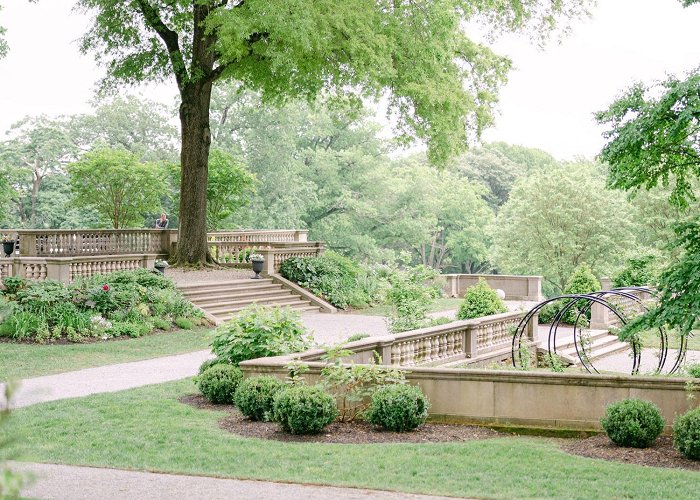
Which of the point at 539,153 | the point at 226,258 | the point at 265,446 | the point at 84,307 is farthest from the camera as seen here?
the point at 539,153

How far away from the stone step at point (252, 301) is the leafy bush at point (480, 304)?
5.46 meters

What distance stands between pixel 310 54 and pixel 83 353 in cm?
1363

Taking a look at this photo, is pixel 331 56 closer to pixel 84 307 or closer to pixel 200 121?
pixel 200 121

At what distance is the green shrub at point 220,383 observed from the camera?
13711 millimetres

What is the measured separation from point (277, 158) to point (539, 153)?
35311 millimetres

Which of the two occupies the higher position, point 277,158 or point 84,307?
point 277,158

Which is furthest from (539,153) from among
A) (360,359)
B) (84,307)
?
(360,359)

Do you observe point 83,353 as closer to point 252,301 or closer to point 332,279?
point 252,301

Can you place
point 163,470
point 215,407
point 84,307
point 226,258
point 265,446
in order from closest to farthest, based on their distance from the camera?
point 163,470 < point 265,446 < point 215,407 < point 84,307 < point 226,258

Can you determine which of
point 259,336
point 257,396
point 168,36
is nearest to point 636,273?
point 168,36

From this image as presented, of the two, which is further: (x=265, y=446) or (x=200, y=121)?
(x=200, y=121)

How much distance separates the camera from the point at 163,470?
955 centimetres

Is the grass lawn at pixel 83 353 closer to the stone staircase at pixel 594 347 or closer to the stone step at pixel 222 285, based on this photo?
the stone step at pixel 222 285

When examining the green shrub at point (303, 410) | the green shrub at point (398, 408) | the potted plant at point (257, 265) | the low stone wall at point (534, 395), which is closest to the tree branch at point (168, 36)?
the potted plant at point (257, 265)
